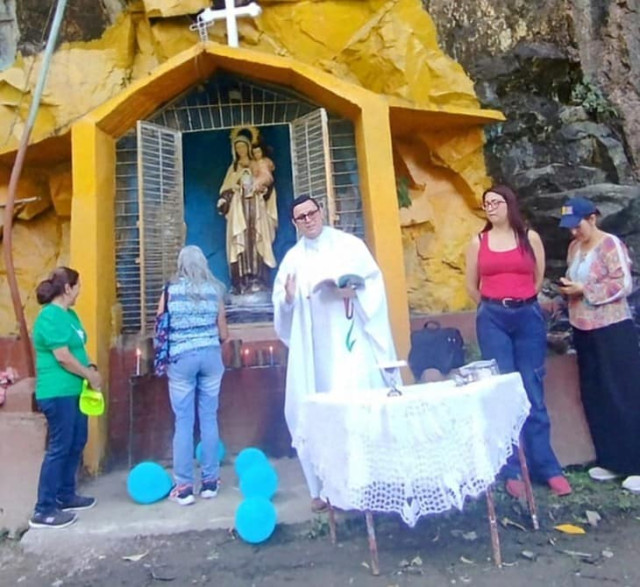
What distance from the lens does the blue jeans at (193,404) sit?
420 cm

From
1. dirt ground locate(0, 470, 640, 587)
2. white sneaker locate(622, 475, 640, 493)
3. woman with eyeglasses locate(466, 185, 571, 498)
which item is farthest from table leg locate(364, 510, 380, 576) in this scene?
white sneaker locate(622, 475, 640, 493)

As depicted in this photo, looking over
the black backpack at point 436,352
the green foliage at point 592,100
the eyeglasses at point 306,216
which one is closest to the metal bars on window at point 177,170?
the black backpack at point 436,352

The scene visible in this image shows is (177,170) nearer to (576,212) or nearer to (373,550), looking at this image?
(576,212)

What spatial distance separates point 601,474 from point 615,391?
54 cm

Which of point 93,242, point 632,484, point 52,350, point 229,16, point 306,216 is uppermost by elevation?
point 229,16

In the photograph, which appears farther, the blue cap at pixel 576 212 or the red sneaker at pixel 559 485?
the blue cap at pixel 576 212

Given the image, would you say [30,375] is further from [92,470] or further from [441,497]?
[441,497]

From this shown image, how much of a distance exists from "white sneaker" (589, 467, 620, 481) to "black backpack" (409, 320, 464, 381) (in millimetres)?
1146

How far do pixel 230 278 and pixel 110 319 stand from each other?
1344mm

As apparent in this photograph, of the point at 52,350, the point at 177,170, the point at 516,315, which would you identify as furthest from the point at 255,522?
the point at 177,170

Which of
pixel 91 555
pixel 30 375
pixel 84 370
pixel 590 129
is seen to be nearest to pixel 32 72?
pixel 30 375

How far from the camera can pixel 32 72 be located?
6801 millimetres

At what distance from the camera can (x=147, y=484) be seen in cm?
419

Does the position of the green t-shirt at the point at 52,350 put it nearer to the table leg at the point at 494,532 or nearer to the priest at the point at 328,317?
the priest at the point at 328,317
